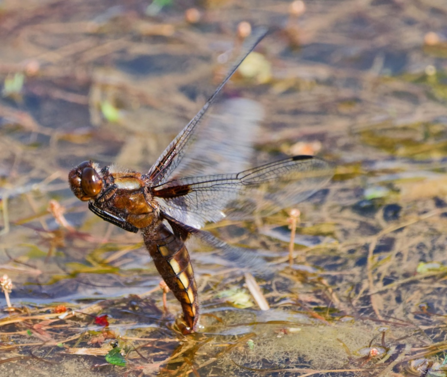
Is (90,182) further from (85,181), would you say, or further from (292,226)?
(292,226)

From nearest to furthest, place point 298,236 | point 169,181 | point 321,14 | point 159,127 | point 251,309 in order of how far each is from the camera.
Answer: point 169,181
point 251,309
point 298,236
point 159,127
point 321,14

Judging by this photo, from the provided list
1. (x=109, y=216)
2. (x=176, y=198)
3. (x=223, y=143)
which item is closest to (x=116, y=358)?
(x=109, y=216)

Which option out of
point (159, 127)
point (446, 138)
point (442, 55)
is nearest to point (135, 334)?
point (159, 127)

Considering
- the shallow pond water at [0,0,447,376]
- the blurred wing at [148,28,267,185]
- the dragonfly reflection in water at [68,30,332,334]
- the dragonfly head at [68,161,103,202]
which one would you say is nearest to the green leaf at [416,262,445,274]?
the shallow pond water at [0,0,447,376]

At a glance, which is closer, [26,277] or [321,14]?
[26,277]

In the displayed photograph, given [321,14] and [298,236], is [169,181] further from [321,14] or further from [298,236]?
[321,14]

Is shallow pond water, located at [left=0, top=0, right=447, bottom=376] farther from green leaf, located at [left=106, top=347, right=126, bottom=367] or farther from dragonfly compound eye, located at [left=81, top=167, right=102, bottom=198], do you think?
dragonfly compound eye, located at [left=81, top=167, right=102, bottom=198]

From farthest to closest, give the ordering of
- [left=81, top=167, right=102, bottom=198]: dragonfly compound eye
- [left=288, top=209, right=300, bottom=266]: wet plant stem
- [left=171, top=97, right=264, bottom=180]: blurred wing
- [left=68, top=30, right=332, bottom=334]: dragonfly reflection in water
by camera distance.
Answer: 1. [left=288, top=209, right=300, bottom=266]: wet plant stem
2. [left=171, top=97, right=264, bottom=180]: blurred wing
3. [left=68, top=30, right=332, bottom=334]: dragonfly reflection in water
4. [left=81, top=167, right=102, bottom=198]: dragonfly compound eye

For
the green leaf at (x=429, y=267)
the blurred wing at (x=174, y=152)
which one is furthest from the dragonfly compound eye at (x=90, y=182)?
the green leaf at (x=429, y=267)
